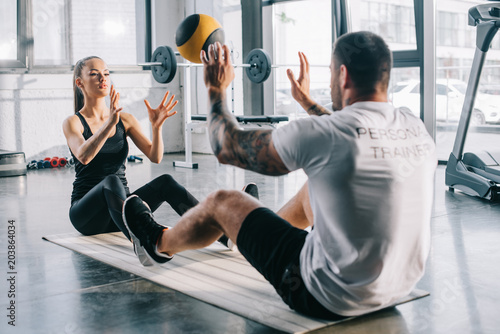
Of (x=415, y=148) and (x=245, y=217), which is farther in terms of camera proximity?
(x=245, y=217)

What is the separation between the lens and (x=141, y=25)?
6445 millimetres

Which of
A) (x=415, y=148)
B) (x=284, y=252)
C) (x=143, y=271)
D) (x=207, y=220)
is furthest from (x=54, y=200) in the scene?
(x=415, y=148)

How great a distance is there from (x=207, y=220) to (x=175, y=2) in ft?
17.5

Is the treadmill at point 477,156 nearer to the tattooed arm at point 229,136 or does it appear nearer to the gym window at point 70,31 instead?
the tattooed arm at point 229,136

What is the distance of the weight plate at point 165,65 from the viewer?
431 cm

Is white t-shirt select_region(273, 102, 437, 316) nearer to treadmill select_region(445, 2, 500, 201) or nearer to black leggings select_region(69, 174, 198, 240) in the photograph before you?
black leggings select_region(69, 174, 198, 240)

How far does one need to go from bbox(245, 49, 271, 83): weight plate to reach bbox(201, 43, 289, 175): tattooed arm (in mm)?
3361

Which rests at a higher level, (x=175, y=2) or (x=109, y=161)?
(x=175, y=2)

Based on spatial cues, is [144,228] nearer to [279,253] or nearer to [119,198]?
[119,198]

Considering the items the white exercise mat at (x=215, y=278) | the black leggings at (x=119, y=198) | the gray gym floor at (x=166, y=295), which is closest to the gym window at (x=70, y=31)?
the gray gym floor at (x=166, y=295)

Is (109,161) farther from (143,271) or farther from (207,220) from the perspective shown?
(207,220)

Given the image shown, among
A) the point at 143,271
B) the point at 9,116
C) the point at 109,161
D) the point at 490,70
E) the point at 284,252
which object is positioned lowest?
the point at 143,271

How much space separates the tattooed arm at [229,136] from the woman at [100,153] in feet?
2.83

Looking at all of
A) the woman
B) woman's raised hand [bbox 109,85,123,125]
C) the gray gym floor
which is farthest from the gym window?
woman's raised hand [bbox 109,85,123,125]
